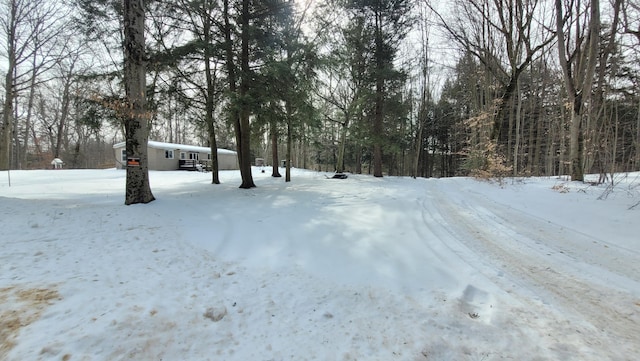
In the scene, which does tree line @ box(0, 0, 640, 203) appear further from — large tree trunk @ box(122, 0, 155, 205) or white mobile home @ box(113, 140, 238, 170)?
white mobile home @ box(113, 140, 238, 170)

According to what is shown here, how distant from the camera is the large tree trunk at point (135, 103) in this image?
599 cm

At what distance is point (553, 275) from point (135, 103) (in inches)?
299

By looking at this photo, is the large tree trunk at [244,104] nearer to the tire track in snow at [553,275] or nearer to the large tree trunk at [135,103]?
the large tree trunk at [135,103]

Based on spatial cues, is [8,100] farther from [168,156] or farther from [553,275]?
[553,275]

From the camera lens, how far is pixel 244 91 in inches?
348

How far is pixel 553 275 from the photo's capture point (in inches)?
119

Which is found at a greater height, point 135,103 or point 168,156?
point 135,103

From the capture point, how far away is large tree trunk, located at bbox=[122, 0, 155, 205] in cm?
599

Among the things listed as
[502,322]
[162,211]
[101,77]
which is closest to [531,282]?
[502,322]

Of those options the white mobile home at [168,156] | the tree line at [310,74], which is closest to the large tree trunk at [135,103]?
the tree line at [310,74]

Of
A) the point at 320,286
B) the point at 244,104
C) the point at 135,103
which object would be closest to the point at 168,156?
the point at 244,104

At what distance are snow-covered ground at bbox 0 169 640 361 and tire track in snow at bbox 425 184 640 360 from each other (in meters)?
0.02

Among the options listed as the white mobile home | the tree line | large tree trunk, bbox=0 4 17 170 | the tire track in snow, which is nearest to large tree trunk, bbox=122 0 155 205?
the tree line

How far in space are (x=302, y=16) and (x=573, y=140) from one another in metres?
10.3
